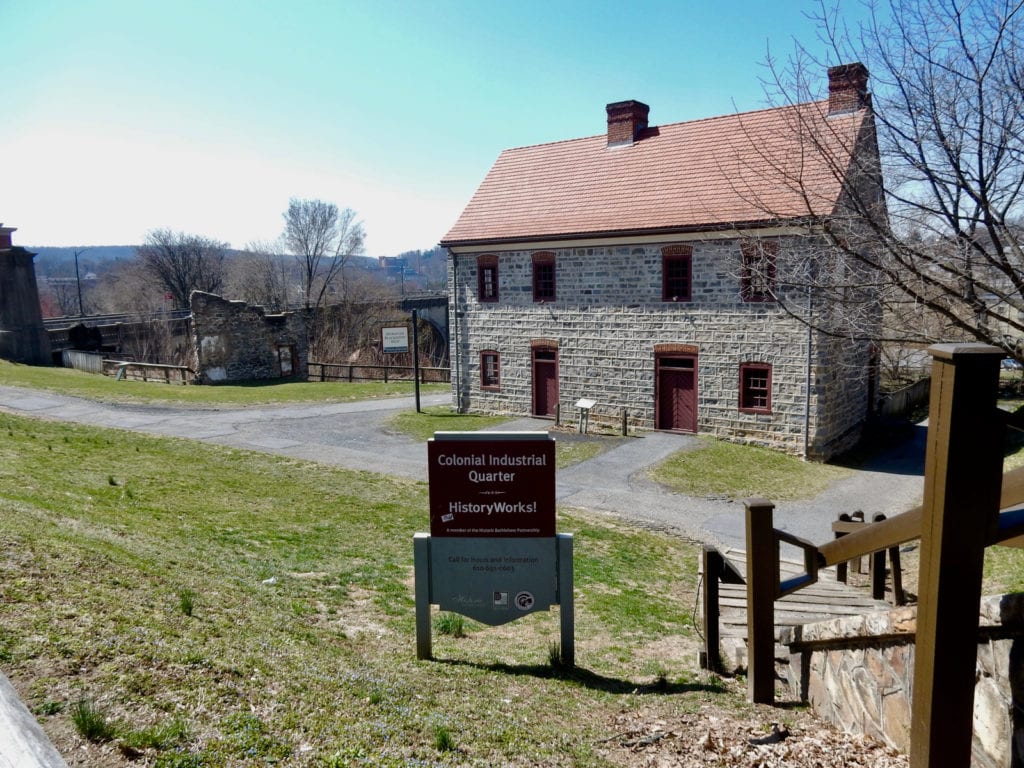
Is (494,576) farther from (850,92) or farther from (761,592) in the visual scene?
(850,92)

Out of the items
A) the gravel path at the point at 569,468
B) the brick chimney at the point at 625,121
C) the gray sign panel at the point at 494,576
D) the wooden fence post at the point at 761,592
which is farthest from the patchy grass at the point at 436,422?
the wooden fence post at the point at 761,592

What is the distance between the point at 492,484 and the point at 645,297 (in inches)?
634

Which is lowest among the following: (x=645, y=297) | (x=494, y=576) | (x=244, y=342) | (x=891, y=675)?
(x=494, y=576)

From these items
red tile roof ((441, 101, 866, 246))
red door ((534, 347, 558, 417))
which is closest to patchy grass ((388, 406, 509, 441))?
red door ((534, 347, 558, 417))

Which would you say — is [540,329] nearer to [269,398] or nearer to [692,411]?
[692,411]

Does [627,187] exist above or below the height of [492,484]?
above

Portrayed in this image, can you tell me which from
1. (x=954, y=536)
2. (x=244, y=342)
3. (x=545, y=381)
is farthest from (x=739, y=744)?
(x=244, y=342)

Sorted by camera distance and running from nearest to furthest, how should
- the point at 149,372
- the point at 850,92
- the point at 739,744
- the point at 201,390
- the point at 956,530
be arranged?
Answer: the point at 956,530
the point at 739,744
the point at 850,92
the point at 201,390
the point at 149,372

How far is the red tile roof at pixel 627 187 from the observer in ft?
63.9

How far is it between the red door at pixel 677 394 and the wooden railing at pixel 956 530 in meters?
18.0

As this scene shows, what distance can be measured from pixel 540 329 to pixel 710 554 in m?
17.2

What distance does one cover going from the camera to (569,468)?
17.5 metres

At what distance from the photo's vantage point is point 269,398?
27375 millimetres

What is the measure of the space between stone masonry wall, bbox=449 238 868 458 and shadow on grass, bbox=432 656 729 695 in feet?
43.5
